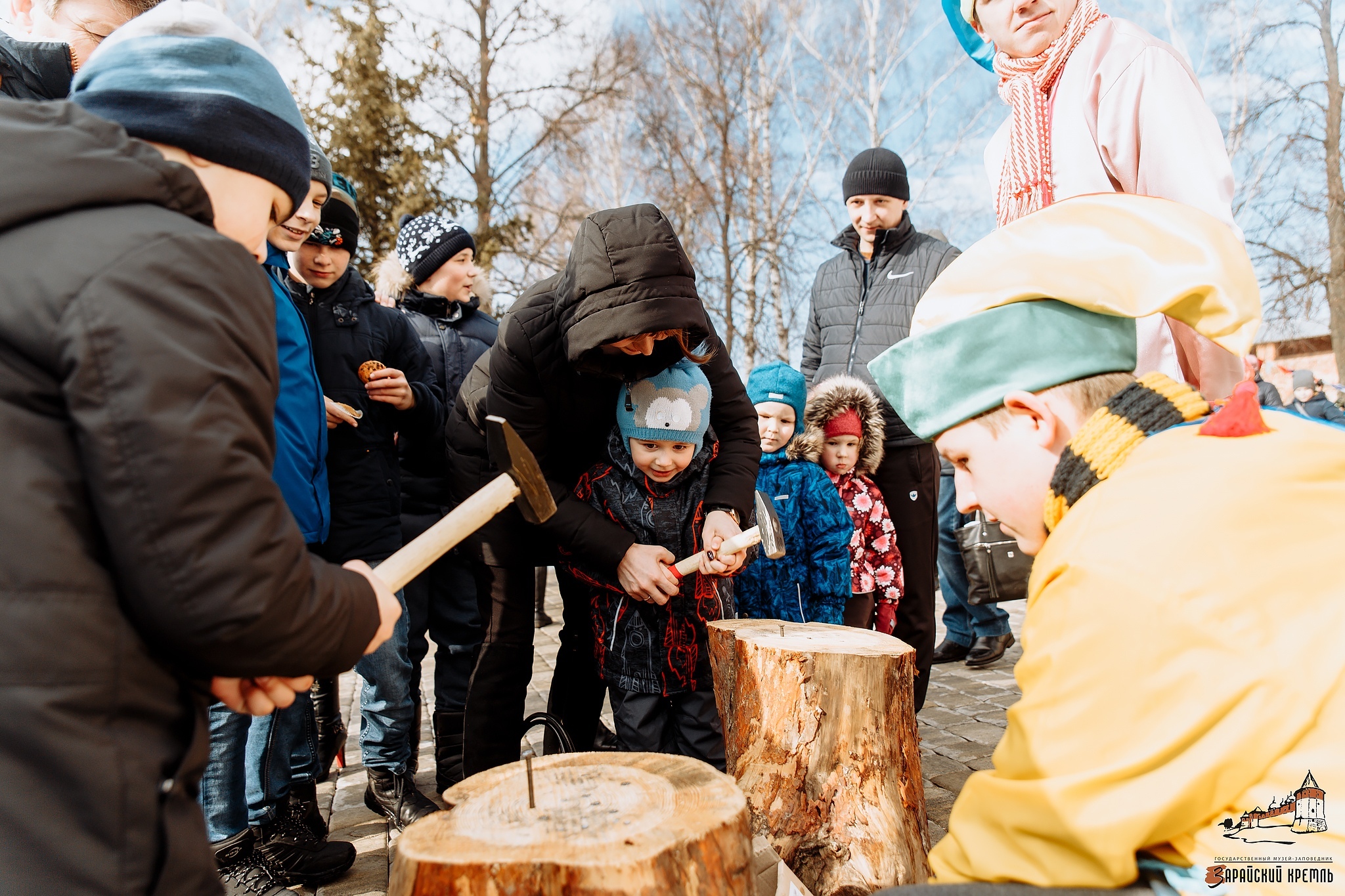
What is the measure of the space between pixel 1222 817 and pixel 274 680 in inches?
54.3

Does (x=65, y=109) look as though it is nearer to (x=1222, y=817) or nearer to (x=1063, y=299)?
(x=1063, y=299)

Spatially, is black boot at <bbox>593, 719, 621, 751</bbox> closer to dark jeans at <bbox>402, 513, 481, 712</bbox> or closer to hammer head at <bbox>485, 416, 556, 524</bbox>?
dark jeans at <bbox>402, 513, 481, 712</bbox>

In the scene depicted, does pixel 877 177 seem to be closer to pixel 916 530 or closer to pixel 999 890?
pixel 916 530

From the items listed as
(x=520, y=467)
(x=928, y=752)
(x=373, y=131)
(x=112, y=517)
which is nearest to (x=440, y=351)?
(x=520, y=467)

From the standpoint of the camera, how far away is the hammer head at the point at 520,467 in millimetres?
1823

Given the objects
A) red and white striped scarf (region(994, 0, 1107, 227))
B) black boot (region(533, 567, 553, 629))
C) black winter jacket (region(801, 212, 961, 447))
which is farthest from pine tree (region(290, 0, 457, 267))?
red and white striped scarf (region(994, 0, 1107, 227))

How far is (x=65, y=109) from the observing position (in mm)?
1123

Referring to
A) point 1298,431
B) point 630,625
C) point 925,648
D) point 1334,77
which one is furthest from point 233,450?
point 1334,77

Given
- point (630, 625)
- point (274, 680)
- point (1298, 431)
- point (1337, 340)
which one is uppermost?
point (1337, 340)

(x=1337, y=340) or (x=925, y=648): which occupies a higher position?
(x=1337, y=340)

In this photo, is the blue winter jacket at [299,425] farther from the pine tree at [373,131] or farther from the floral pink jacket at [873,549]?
the pine tree at [373,131]

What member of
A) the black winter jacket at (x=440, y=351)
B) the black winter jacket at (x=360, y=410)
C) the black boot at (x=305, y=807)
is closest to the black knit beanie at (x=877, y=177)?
the black winter jacket at (x=440, y=351)

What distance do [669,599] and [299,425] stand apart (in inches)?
53.2

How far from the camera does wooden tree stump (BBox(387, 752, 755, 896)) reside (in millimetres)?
1389
